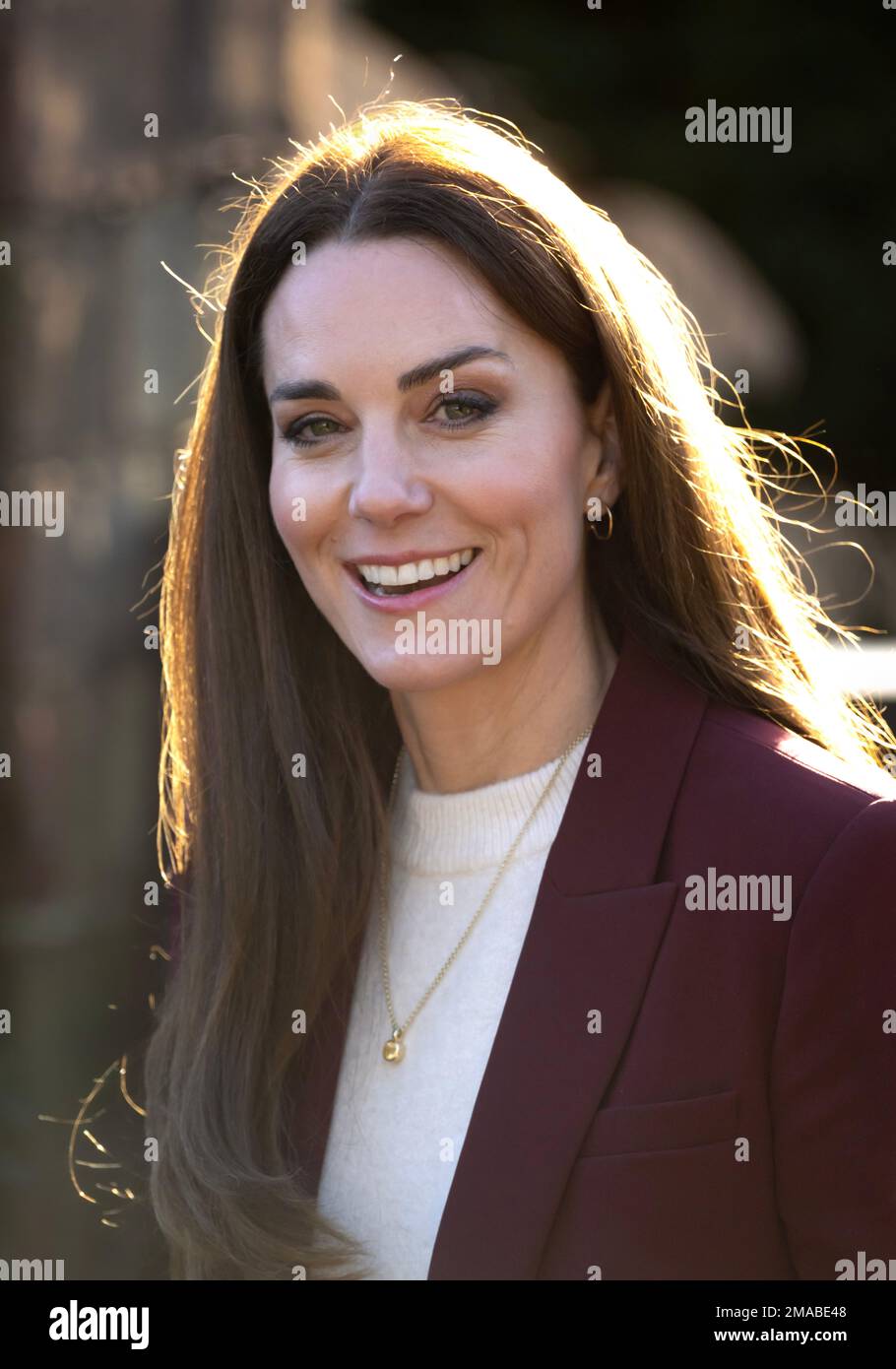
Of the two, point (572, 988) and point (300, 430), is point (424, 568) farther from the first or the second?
point (572, 988)

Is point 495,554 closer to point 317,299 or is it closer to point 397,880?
point 317,299

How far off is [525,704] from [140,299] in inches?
116

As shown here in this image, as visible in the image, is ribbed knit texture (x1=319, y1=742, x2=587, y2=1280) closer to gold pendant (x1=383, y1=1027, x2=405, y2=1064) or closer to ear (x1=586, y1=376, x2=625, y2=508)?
gold pendant (x1=383, y1=1027, x2=405, y2=1064)

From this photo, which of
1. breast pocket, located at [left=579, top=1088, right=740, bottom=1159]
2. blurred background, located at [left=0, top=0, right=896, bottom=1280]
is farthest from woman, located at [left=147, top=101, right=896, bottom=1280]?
blurred background, located at [left=0, top=0, right=896, bottom=1280]

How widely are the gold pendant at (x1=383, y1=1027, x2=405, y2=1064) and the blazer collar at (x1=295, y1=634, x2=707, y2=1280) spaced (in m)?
0.21

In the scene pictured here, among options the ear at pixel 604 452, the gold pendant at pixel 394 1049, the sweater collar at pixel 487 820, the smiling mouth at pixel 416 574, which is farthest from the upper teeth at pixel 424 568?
the gold pendant at pixel 394 1049

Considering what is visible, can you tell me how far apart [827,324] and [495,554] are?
3.59 metres

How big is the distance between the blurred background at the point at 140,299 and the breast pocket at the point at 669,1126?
7.06ft

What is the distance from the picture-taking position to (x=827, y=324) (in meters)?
5.29

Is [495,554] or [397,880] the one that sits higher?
[495,554]

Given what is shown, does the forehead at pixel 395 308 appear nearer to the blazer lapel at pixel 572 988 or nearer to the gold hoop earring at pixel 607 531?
the gold hoop earring at pixel 607 531

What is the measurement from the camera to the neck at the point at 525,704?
7.18 feet
